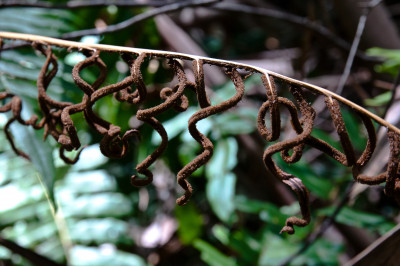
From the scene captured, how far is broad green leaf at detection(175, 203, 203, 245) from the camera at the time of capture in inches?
63.0

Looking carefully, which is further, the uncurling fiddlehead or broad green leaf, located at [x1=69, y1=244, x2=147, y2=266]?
broad green leaf, located at [x1=69, y1=244, x2=147, y2=266]

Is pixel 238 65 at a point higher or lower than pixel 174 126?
higher

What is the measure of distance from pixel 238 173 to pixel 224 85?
38cm

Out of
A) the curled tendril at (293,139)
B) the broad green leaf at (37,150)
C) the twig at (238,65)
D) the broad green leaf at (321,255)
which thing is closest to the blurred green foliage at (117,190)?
the broad green leaf at (321,255)

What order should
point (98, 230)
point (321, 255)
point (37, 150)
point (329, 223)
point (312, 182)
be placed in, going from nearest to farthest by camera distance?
point (37, 150)
point (329, 223)
point (321, 255)
point (312, 182)
point (98, 230)

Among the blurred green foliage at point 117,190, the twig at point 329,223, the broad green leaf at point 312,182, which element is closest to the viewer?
the twig at point 329,223

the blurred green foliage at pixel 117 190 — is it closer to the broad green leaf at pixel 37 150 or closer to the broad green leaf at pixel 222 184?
the broad green leaf at pixel 222 184

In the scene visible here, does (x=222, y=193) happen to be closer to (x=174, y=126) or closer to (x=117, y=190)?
(x=174, y=126)

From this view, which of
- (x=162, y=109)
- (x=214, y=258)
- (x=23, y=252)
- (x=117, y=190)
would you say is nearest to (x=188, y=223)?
A: (x=117, y=190)

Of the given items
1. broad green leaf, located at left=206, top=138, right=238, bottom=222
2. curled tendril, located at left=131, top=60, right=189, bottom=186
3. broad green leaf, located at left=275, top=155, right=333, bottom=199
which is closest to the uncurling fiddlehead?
curled tendril, located at left=131, top=60, right=189, bottom=186

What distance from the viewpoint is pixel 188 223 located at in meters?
1.61

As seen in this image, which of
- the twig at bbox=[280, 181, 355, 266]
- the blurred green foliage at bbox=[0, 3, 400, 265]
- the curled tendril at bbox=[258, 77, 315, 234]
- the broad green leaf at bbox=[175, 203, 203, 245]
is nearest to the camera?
the curled tendril at bbox=[258, 77, 315, 234]

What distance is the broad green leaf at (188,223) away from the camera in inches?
63.0

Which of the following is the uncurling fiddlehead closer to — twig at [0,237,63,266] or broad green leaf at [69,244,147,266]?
twig at [0,237,63,266]
